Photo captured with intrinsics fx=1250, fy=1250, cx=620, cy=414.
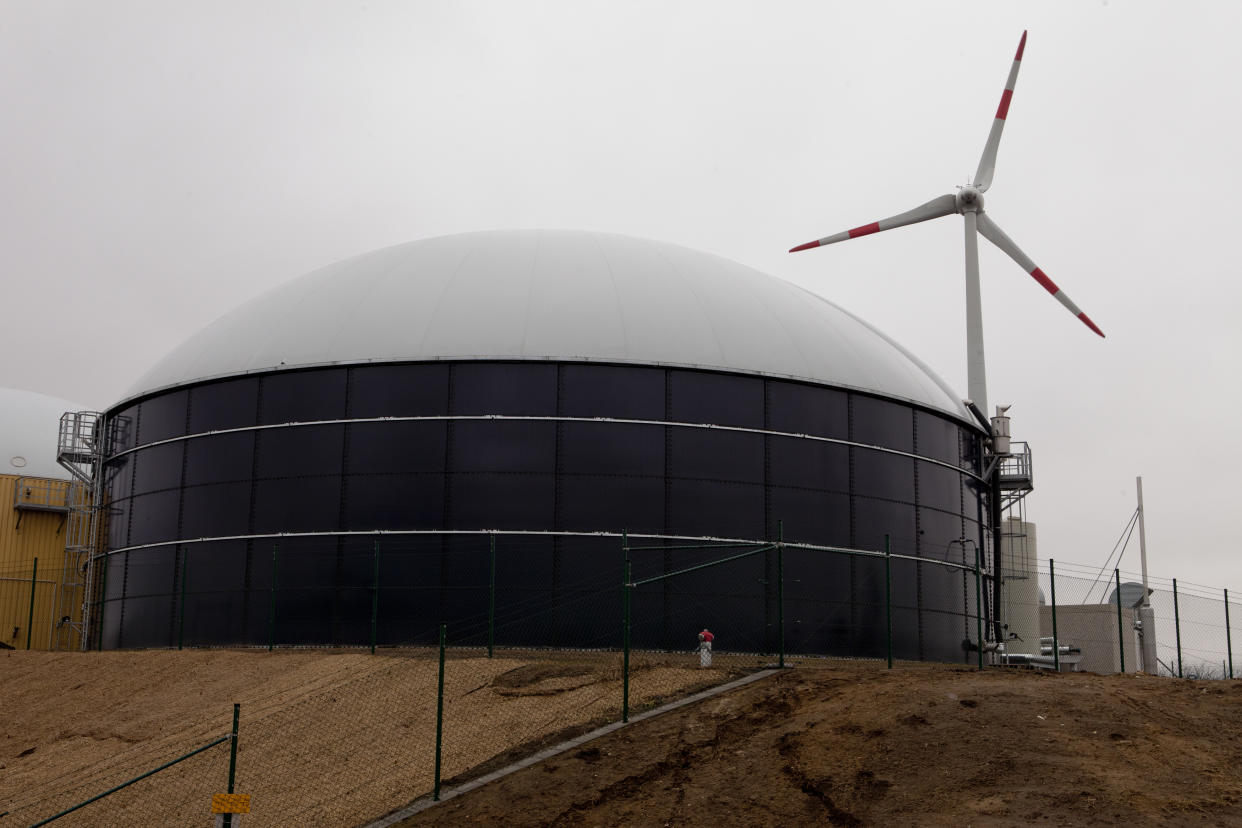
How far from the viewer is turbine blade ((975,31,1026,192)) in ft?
135

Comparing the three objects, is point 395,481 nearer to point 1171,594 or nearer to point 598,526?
point 598,526

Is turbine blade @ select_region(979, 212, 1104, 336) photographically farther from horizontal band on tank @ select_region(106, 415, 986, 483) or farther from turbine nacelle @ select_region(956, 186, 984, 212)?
horizontal band on tank @ select_region(106, 415, 986, 483)

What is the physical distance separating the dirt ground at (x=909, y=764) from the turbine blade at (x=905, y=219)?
2330 cm

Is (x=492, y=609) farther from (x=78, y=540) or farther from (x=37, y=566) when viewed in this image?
(x=37, y=566)

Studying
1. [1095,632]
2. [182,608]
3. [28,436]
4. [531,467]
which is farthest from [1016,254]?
[28,436]

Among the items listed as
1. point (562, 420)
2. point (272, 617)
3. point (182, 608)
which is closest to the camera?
point (272, 617)

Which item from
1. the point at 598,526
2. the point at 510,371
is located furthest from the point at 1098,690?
the point at 510,371

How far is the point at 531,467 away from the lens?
97.6 feet

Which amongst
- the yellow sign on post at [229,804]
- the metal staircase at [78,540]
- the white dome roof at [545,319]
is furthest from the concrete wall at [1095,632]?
the metal staircase at [78,540]

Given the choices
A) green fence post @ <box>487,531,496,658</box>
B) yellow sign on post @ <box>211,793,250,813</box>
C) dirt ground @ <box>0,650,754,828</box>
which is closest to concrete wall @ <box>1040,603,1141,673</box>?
dirt ground @ <box>0,650,754,828</box>

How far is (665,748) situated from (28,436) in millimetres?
39685

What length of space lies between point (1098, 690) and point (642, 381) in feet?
45.4

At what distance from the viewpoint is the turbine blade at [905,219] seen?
41562 mm

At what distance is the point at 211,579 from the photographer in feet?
103
